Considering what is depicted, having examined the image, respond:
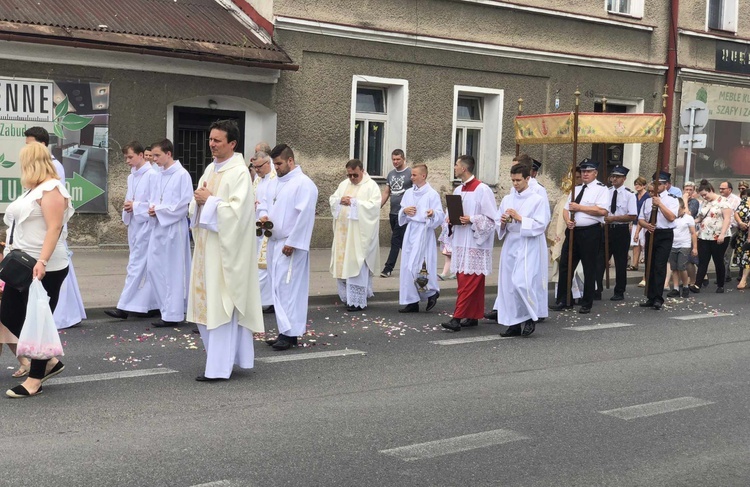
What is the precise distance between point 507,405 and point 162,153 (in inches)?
194

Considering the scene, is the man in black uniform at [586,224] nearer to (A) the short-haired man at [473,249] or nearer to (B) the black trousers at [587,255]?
(B) the black trousers at [587,255]

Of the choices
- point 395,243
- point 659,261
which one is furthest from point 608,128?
point 395,243

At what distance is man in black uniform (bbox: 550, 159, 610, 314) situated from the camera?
39.7 ft

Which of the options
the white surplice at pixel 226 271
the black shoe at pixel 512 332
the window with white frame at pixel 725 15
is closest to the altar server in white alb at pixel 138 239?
the white surplice at pixel 226 271

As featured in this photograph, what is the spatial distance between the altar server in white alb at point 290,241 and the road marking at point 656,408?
309 cm

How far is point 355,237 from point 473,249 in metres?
2.04

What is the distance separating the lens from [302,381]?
7.71 metres

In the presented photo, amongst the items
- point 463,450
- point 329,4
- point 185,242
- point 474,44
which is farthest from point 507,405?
point 474,44

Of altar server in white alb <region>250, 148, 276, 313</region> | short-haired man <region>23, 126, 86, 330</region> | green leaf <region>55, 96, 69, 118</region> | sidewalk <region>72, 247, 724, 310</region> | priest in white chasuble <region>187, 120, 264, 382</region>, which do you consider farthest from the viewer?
green leaf <region>55, 96, 69, 118</region>

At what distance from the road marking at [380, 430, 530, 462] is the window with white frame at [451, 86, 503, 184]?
14.3 m

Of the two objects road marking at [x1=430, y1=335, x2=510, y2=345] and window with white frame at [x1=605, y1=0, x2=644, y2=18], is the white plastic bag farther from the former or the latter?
window with white frame at [x1=605, y1=0, x2=644, y2=18]

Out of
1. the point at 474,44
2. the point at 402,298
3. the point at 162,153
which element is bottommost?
the point at 402,298

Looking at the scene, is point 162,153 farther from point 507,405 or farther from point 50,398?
point 507,405

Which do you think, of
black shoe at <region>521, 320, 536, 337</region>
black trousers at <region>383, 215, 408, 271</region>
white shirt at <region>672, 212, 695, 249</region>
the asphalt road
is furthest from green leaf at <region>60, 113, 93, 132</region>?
white shirt at <region>672, 212, 695, 249</region>
